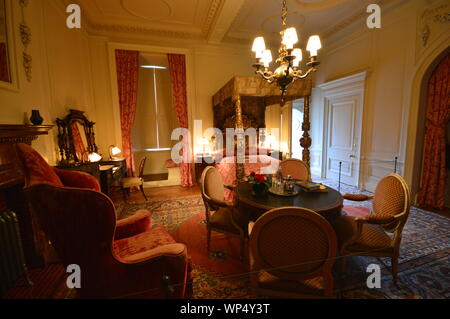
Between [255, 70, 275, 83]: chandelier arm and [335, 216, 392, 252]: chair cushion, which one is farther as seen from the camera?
[255, 70, 275, 83]: chandelier arm

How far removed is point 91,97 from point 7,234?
3647 millimetres

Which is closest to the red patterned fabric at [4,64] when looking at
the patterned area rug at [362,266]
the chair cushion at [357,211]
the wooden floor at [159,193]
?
the patterned area rug at [362,266]

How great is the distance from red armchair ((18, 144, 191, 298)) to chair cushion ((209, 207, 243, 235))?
2.50ft

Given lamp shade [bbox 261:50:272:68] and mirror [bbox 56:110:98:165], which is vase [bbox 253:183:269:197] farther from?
mirror [bbox 56:110:98:165]

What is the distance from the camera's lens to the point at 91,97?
4590 mm

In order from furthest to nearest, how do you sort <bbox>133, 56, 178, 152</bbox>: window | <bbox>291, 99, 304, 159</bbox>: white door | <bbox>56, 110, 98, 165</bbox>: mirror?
1. <bbox>291, 99, 304, 159</bbox>: white door
2. <bbox>133, 56, 178, 152</bbox>: window
3. <bbox>56, 110, 98, 165</bbox>: mirror

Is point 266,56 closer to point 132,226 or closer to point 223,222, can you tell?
point 223,222

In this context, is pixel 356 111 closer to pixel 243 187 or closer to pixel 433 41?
pixel 433 41

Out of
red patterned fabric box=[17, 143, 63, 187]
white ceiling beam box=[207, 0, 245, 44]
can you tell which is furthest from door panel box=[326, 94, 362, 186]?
red patterned fabric box=[17, 143, 63, 187]

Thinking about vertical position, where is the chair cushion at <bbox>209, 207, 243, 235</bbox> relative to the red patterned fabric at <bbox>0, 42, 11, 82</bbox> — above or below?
below

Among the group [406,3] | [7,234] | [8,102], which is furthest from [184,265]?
[406,3]

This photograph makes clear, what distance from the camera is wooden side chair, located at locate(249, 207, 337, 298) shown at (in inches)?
44.8

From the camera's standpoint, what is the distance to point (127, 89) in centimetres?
483
